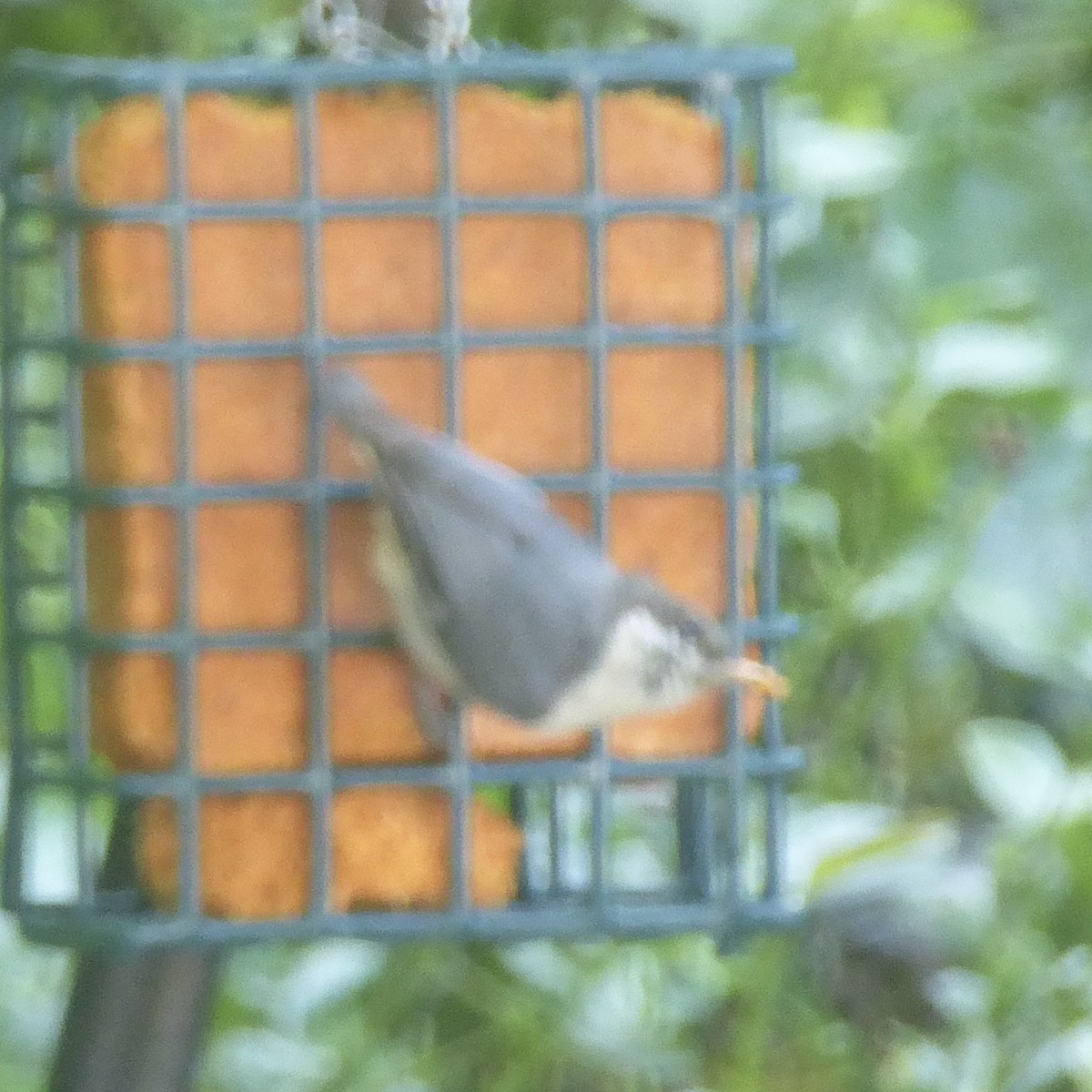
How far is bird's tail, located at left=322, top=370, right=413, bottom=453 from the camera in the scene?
1251 mm

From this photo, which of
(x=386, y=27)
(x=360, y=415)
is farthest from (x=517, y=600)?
(x=386, y=27)

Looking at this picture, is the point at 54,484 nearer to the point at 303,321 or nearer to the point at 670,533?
the point at 303,321

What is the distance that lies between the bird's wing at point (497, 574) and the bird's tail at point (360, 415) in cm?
1

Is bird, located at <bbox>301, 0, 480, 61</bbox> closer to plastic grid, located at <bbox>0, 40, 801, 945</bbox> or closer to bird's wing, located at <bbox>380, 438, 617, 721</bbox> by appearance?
plastic grid, located at <bbox>0, 40, 801, 945</bbox>

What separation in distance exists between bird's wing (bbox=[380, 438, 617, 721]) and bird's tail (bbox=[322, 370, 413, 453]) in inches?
0.5

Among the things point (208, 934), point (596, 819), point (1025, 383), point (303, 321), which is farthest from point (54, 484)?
point (1025, 383)

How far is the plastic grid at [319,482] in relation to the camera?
1.30 meters

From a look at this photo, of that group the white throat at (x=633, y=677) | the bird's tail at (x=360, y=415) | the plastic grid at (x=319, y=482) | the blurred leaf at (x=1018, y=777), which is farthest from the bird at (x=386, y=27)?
the blurred leaf at (x=1018, y=777)

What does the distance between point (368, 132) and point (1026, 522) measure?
0.99 meters

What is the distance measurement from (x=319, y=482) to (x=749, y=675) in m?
0.28

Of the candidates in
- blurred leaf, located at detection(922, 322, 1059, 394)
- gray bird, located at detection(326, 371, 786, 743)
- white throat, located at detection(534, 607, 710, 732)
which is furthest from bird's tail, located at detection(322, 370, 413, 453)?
blurred leaf, located at detection(922, 322, 1059, 394)

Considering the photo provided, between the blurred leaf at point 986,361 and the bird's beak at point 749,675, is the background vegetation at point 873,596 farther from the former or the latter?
the bird's beak at point 749,675

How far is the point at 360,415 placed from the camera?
1255mm

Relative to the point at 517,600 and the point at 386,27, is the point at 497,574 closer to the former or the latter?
the point at 517,600
